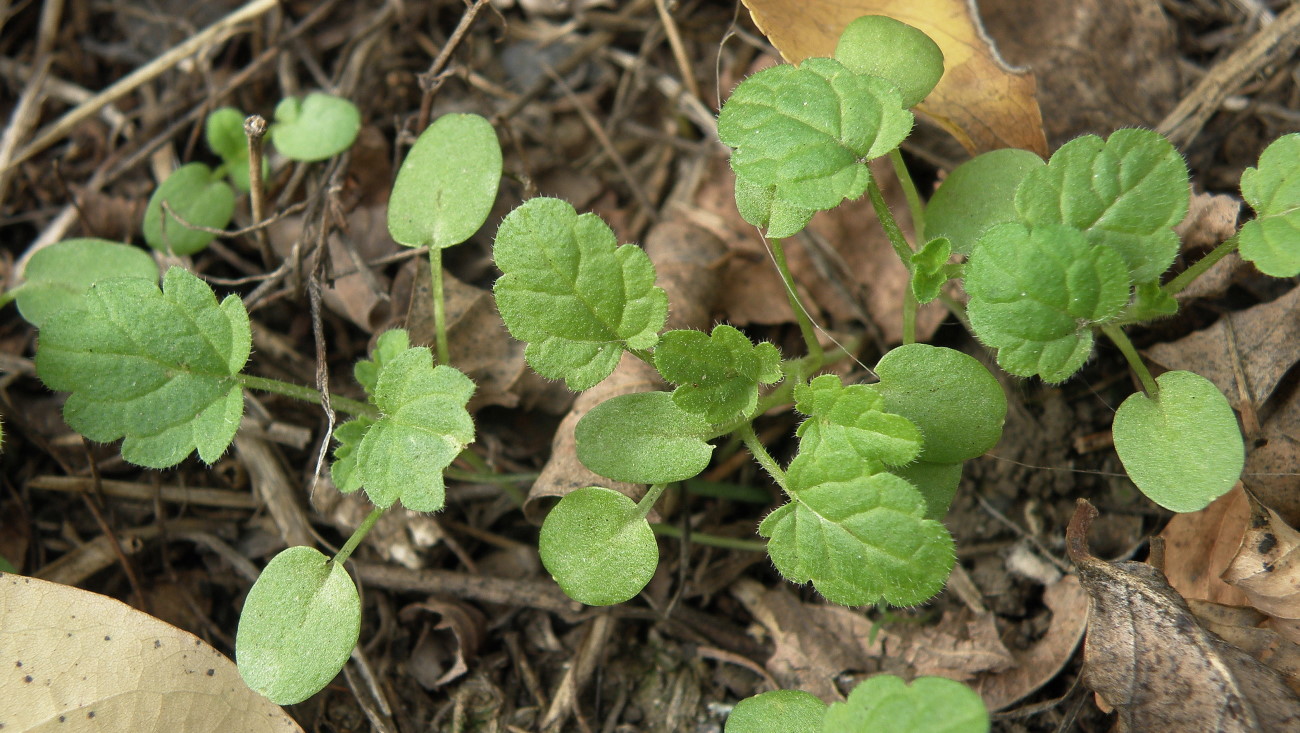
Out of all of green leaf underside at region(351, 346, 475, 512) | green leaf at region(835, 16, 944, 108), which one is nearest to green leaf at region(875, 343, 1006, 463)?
green leaf at region(835, 16, 944, 108)

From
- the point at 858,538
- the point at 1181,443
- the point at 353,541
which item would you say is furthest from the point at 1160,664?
the point at 353,541

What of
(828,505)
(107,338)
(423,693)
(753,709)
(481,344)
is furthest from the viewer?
(481,344)

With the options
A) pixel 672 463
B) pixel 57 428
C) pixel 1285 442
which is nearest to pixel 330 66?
pixel 57 428

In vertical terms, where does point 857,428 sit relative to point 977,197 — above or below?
below

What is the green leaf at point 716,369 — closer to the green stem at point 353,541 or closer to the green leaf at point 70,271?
the green stem at point 353,541

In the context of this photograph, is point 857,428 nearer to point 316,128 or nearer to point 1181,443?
point 1181,443

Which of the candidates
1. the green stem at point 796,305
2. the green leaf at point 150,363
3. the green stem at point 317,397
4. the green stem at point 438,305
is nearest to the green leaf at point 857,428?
the green stem at point 796,305

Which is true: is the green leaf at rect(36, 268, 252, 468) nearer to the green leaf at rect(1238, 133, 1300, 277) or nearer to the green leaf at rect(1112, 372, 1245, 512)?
the green leaf at rect(1112, 372, 1245, 512)

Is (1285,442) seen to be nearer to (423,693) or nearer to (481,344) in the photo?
(481,344)
